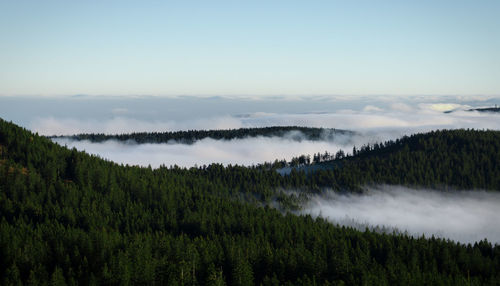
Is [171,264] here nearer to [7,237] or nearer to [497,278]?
[7,237]

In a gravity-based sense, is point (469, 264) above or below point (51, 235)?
below

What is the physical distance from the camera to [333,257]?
409ft

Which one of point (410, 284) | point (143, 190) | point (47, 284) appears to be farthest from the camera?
point (143, 190)

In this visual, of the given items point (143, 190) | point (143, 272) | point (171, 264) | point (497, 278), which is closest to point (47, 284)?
point (143, 272)

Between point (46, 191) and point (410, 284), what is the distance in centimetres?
14957

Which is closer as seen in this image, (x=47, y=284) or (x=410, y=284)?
(x=47, y=284)

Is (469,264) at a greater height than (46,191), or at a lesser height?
lesser

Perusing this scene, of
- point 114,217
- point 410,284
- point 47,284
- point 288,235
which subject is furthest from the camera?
point 114,217

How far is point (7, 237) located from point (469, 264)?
14183 centimetres

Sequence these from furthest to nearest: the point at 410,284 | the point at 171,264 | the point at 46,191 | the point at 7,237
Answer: the point at 46,191
the point at 7,237
the point at 171,264
the point at 410,284

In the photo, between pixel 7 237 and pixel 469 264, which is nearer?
pixel 7 237

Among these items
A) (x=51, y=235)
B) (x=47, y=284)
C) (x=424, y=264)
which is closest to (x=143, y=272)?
(x=47, y=284)

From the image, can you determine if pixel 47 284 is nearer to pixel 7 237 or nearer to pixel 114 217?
pixel 7 237

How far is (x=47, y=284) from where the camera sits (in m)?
96.1
